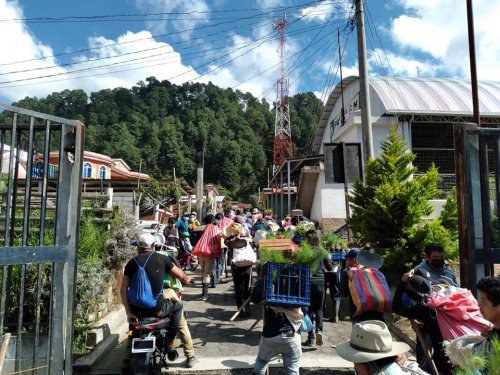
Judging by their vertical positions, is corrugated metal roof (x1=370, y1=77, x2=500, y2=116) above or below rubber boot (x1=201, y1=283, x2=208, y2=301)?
above

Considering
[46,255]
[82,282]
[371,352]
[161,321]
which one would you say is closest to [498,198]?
[371,352]

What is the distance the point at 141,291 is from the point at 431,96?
18844 mm

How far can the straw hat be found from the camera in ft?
7.88

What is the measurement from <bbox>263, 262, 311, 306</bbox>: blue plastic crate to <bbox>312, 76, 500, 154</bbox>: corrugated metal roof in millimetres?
13999

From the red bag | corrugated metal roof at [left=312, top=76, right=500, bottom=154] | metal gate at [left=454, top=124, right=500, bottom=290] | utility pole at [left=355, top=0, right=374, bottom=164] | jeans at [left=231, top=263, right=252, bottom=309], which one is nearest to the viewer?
metal gate at [left=454, top=124, right=500, bottom=290]

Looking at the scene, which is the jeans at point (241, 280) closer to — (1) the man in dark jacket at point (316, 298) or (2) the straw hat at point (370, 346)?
(1) the man in dark jacket at point (316, 298)

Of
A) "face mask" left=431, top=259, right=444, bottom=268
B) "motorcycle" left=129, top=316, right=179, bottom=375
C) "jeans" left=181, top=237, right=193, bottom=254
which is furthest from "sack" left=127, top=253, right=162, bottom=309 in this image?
"jeans" left=181, top=237, right=193, bottom=254

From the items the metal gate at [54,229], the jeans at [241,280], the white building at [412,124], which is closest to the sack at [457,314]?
the metal gate at [54,229]

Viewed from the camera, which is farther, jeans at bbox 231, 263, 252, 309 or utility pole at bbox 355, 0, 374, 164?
utility pole at bbox 355, 0, 374, 164

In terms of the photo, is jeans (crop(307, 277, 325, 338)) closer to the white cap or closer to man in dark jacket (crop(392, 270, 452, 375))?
man in dark jacket (crop(392, 270, 452, 375))

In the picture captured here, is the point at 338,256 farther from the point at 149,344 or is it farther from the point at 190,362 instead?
the point at 149,344

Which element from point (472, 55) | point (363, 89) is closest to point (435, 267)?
point (363, 89)

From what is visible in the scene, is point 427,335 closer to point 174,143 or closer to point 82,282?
point 82,282

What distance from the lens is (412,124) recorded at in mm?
18062
